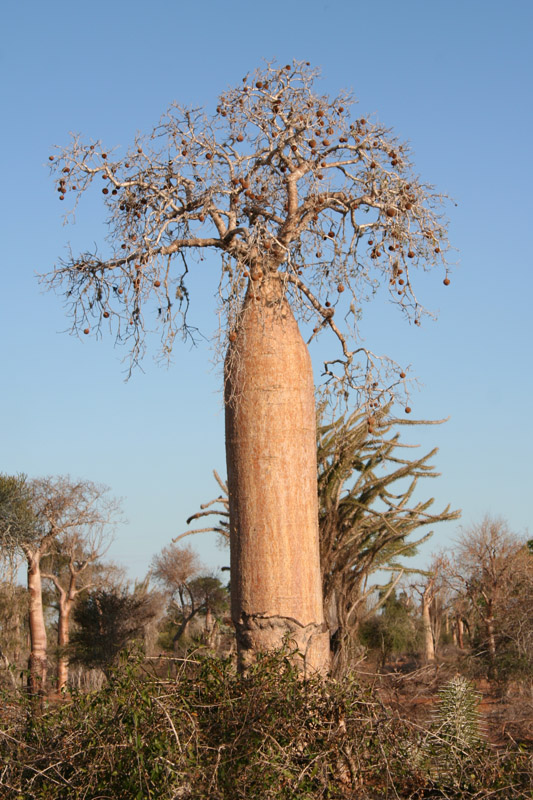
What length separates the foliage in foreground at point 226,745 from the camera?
3.84m

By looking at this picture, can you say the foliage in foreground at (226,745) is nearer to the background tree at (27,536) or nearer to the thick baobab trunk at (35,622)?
the thick baobab trunk at (35,622)

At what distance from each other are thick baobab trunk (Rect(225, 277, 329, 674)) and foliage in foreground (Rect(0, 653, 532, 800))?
58 centimetres

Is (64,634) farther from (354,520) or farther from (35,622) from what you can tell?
(354,520)

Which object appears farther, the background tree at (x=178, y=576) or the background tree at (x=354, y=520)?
the background tree at (x=178, y=576)

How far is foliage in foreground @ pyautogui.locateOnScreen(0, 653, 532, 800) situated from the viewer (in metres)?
3.84

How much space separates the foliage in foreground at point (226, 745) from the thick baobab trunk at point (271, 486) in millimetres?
583

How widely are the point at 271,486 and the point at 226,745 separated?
1.84 m

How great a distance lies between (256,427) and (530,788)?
8.57 ft

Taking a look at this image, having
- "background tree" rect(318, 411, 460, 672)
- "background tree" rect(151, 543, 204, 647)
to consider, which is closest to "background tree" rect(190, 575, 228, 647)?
"background tree" rect(151, 543, 204, 647)

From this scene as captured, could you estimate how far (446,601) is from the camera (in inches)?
1004

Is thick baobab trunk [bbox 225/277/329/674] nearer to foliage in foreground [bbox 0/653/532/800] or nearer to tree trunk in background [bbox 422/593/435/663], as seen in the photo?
foliage in foreground [bbox 0/653/532/800]

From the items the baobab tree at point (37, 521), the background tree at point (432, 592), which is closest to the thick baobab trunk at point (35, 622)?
the baobab tree at point (37, 521)

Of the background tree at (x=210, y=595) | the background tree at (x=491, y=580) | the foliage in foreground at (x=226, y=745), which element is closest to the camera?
the foliage in foreground at (x=226, y=745)

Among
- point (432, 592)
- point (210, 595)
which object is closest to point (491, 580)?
point (432, 592)
